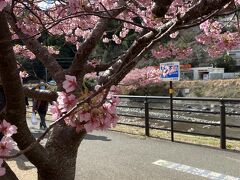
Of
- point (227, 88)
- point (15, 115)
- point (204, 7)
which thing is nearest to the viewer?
point (204, 7)

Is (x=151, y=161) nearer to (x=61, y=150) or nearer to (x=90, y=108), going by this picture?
(x=61, y=150)

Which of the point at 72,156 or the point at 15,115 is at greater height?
the point at 15,115

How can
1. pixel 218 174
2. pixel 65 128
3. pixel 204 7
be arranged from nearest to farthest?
pixel 204 7 < pixel 65 128 < pixel 218 174

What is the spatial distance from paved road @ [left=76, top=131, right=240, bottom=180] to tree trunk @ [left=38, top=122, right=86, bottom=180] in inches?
104

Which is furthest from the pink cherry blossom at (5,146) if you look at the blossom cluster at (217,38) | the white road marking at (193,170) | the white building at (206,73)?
the white building at (206,73)

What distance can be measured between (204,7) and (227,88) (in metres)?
35.2

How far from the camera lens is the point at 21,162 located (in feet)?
21.8

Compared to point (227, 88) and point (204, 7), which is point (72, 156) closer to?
point (204, 7)

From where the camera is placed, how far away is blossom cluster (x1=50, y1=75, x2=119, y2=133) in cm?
182

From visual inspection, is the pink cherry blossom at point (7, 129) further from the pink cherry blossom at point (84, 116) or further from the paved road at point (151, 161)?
the paved road at point (151, 161)

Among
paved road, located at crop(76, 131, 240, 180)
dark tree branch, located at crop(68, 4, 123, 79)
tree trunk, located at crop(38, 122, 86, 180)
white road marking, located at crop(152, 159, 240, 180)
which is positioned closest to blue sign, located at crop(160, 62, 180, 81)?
paved road, located at crop(76, 131, 240, 180)

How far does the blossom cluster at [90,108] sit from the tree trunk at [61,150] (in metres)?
1.28

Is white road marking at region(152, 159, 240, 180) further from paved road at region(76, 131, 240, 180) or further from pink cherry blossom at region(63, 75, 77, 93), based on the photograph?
pink cherry blossom at region(63, 75, 77, 93)

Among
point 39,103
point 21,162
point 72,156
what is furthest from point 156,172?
point 39,103
